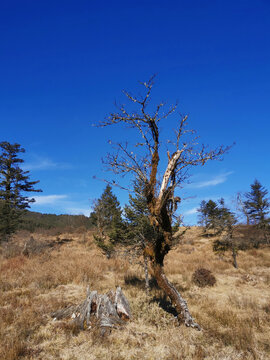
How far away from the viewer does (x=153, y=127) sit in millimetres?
6102

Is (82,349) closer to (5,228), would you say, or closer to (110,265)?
(110,265)

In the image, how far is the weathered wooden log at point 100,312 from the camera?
5445mm

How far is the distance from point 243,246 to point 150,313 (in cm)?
2403

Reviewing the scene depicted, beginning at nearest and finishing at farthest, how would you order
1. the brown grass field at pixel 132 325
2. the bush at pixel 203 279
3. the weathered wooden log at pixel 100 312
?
1. the brown grass field at pixel 132 325
2. the weathered wooden log at pixel 100 312
3. the bush at pixel 203 279

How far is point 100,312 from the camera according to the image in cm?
586

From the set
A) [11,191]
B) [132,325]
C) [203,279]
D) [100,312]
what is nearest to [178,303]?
[132,325]

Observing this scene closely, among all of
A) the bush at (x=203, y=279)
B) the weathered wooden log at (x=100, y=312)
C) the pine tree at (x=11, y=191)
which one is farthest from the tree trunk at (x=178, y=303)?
the pine tree at (x=11, y=191)

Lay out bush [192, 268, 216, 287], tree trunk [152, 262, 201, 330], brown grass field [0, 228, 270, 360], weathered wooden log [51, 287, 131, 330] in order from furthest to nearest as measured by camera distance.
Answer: bush [192, 268, 216, 287] < weathered wooden log [51, 287, 131, 330] < tree trunk [152, 262, 201, 330] < brown grass field [0, 228, 270, 360]

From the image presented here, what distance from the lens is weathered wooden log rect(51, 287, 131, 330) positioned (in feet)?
17.9

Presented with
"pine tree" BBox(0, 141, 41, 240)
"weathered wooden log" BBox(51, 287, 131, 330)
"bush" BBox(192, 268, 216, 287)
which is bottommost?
"bush" BBox(192, 268, 216, 287)

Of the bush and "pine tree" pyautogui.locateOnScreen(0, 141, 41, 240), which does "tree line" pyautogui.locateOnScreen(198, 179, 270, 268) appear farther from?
A: "pine tree" pyautogui.locateOnScreen(0, 141, 41, 240)

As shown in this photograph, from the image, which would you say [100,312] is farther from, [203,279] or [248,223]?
[248,223]

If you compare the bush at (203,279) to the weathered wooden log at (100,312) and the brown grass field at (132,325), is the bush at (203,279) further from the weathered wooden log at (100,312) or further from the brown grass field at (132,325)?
the weathered wooden log at (100,312)

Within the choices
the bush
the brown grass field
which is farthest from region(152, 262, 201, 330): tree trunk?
the bush
